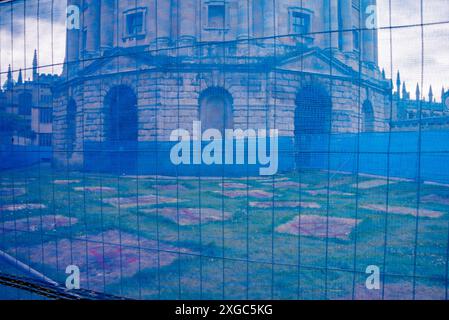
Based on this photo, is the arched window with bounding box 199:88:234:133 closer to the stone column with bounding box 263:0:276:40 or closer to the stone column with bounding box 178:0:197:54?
the stone column with bounding box 178:0:197:54

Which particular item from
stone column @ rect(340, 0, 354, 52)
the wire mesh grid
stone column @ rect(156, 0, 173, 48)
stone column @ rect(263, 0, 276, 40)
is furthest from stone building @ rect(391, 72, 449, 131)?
stone column @ rect(156, 0, 173, 48)

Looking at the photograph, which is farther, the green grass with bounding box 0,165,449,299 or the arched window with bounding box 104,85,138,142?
the arched window with bounding box 104,85,138,142

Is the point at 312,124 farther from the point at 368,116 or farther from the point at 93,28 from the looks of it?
the point at 93,28

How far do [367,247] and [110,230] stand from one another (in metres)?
6.55

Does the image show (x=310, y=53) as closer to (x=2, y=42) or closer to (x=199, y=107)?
(x=199, y=107)

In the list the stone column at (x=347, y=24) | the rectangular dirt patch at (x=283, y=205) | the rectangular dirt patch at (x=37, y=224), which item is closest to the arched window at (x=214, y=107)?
the rectangular dirt patch at (x=283, y=205)

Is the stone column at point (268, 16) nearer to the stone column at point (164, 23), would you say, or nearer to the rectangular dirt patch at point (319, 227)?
the stone column at point (164, 23)

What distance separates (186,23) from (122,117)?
6.08 metres

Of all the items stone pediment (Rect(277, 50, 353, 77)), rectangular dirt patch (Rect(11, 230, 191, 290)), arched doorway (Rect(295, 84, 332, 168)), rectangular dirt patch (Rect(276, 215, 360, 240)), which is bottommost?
rectangular dirt patch (Rect(11, 230, 191, 290))

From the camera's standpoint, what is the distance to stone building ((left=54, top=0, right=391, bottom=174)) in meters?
15.8

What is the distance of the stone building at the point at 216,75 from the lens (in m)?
15.8

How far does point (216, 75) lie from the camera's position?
675 inches

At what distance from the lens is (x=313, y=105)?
1370 cm

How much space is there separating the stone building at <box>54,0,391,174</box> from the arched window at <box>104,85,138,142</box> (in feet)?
0.20
